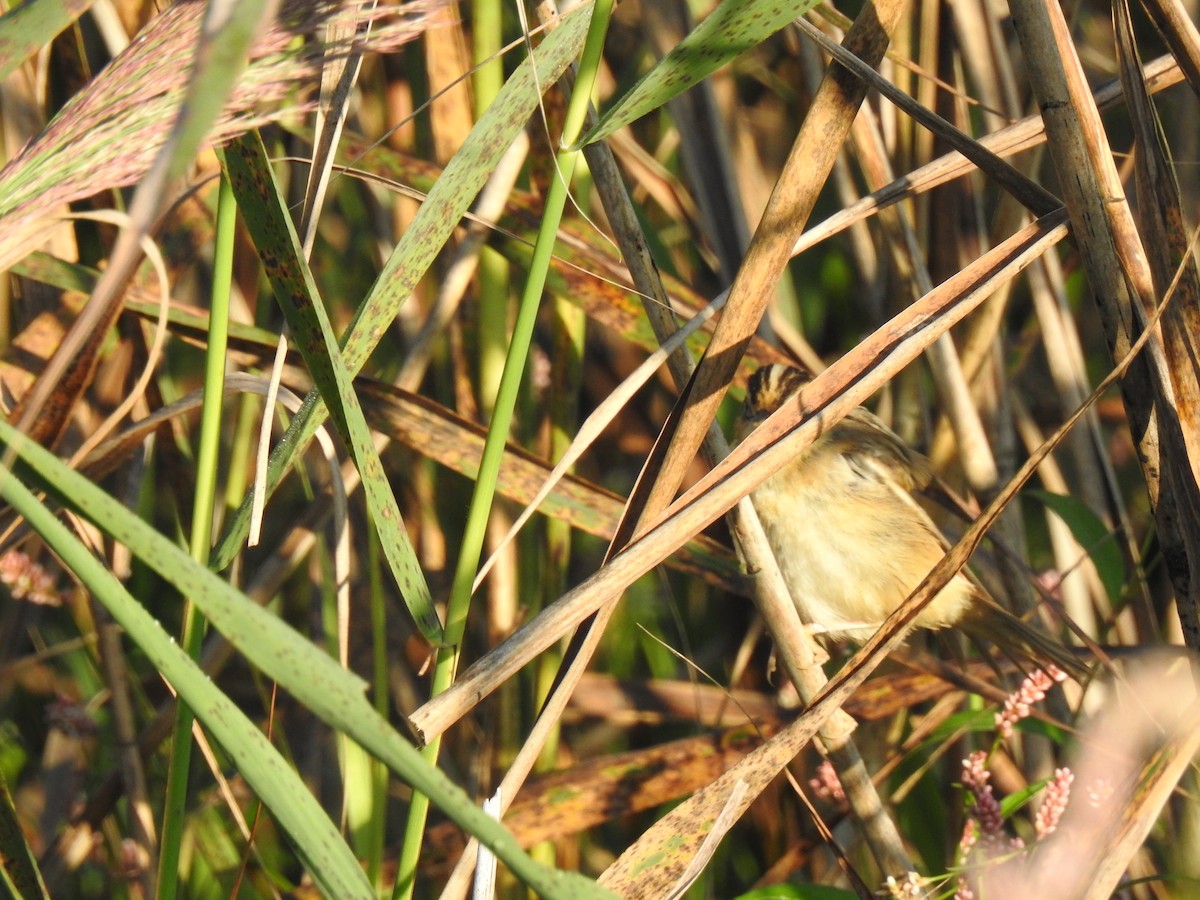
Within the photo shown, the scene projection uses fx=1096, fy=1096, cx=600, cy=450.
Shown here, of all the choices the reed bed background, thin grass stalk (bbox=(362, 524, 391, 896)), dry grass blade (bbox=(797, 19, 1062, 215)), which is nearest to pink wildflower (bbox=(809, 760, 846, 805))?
the reed bed background

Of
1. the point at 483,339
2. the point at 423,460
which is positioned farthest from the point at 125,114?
A: the point at 423,460

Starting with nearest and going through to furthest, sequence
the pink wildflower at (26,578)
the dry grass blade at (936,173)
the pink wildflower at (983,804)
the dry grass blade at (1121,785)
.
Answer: the dry grass blade at (1121,785) < the dry grass blade at (936,173) < the pink wildflower at (983,804) < the pink wildflower at (26,578)

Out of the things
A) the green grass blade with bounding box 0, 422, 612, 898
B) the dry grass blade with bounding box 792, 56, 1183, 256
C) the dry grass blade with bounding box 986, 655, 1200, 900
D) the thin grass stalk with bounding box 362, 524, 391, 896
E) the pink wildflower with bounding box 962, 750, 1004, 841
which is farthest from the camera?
the thin grass stalk with bounding box 362, 524, 391, 896

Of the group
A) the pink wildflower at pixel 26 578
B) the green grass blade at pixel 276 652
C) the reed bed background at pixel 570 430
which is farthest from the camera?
the pink wildflower at pixel 26 578

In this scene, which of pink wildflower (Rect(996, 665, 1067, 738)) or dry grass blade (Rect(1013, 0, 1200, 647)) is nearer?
dry grass blade (Rect(1013, 0, 1200, 647))

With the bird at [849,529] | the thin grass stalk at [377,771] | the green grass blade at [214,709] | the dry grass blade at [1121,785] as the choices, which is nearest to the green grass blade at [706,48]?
the green grass blade at [214,709]

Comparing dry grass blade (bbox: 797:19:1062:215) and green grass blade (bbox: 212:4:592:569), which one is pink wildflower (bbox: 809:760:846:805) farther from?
green grass blade (bbox: 212:4:592:569)

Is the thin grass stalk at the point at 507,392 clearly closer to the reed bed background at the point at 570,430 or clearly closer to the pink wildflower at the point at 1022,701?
the reed bed background at the point at 570,430
